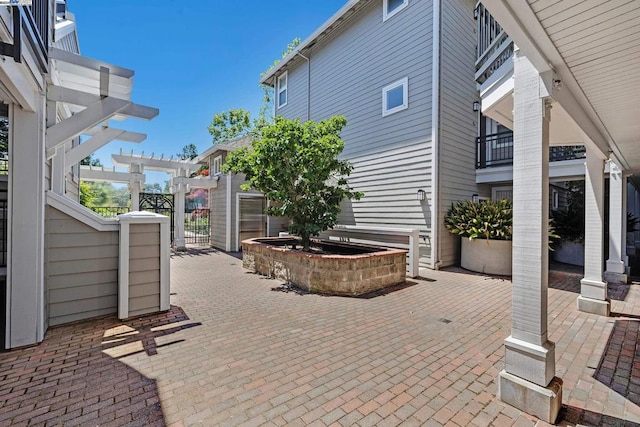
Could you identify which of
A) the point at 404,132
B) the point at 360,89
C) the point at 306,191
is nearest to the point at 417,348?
the point at 306,191

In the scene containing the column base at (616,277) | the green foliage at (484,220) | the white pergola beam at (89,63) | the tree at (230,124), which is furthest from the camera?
the tree at (230,124)

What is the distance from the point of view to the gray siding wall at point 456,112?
752 cm

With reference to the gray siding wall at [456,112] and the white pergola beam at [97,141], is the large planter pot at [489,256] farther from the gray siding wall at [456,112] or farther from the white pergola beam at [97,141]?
the white pergola beam at [97,141]

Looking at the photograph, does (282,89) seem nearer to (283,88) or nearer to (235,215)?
(283,88)

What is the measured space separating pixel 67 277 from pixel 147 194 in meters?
9.23

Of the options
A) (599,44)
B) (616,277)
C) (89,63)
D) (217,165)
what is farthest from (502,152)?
(217,165)

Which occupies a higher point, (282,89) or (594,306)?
(282,89)

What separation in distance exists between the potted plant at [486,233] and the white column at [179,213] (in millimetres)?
10014

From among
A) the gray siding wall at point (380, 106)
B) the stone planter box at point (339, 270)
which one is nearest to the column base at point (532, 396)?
the stone planter box at point (339, 270)

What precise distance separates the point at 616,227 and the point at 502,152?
3622mm

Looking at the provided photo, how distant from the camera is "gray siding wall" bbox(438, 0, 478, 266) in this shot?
296 inches

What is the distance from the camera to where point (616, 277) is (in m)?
6.36

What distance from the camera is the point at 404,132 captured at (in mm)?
Result: 8078

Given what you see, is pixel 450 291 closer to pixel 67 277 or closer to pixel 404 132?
pixel 404 132
